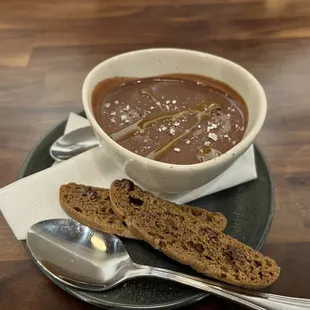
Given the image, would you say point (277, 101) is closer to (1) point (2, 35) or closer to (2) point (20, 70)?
(2) point (20, 70)

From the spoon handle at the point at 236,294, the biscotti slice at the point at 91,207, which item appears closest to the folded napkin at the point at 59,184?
the biscotti slice at the point at 91,207

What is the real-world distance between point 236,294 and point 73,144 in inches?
24.5

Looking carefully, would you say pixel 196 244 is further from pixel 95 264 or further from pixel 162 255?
pixel 95 264

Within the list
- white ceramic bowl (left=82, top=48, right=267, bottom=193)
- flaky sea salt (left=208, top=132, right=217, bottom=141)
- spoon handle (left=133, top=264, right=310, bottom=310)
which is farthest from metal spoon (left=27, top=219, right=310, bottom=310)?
flaky sea salt (left=208, top=132, right=217, bottom=141)

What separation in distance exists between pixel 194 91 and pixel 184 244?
452mm

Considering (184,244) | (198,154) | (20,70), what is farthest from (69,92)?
(184,244)

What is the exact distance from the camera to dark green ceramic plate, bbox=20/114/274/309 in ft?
3.17

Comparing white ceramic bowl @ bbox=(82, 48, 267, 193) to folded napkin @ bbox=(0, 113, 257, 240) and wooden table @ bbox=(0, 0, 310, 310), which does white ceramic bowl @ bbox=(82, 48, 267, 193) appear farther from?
wooden table @ bbox=(0, 0, 310, 310)

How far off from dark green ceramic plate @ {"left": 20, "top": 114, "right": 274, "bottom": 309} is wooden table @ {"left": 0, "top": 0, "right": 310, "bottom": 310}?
69 millimetres

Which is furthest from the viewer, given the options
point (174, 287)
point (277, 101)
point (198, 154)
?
point (277, 101)

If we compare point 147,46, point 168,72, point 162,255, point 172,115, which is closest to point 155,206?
point 162,255

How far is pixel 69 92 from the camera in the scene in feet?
5.31

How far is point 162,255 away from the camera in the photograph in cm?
106

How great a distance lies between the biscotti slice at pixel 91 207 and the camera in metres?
1.09
